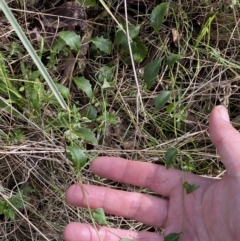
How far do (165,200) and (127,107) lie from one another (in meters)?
0.30

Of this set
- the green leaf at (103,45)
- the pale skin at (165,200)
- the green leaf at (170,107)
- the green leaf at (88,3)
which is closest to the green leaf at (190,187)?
the pale skin at (165,200)

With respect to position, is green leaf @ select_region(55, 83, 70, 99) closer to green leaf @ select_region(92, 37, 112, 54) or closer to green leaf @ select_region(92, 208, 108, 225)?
green leaf @ select_region(92, 37, 112, 54)

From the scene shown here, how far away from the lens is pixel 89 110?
1412 millimetres

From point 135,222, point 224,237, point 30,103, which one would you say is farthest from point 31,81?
point 224,237

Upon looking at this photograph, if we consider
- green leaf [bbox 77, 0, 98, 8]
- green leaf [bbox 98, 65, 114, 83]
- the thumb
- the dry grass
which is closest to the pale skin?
the thumb

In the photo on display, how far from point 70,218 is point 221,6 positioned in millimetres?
750

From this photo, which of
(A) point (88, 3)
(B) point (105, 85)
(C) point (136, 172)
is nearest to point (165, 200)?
(C) point (136, 172)

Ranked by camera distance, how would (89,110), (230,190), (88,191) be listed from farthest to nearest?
1. (89,110)
2. (88,191)
3. (230,190)

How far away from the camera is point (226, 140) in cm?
114

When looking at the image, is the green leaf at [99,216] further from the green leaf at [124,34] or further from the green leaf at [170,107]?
the green leaf at [124,34]

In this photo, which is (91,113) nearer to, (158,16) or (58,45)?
(58,45)

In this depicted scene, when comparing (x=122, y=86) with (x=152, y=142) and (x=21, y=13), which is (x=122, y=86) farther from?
(x=21, y=13)

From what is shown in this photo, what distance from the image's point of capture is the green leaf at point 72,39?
1360mm

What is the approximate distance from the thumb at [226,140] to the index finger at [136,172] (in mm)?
174
